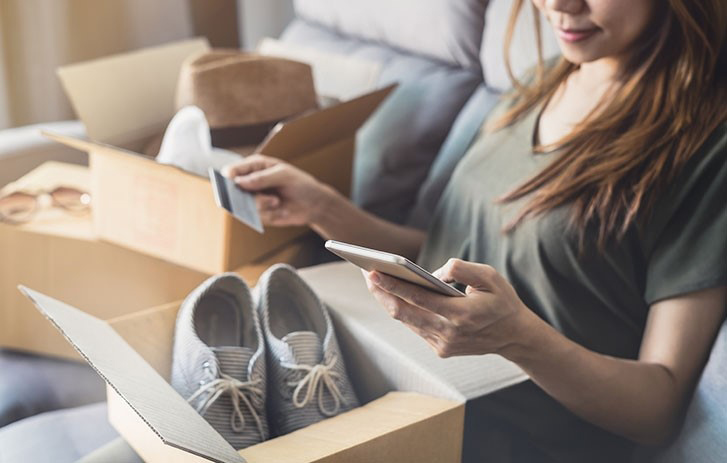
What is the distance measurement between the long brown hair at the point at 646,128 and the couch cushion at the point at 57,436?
1.95 ft

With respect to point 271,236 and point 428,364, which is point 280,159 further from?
point 428,364

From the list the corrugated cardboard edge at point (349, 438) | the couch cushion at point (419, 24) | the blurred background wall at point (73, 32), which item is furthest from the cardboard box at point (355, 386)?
the blurred background wall at point (73, 32)

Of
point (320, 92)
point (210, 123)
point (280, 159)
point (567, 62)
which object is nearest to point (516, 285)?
point (567, 62)

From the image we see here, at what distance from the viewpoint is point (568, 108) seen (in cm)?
117

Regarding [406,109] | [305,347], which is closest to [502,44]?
[406,109]

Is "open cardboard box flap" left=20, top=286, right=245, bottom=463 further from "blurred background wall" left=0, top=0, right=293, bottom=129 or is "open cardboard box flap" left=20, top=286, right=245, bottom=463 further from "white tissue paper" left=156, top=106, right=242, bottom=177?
"blurred background wall" left=0, top=0, right=293, bottom=129

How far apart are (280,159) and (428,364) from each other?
49 centimetres

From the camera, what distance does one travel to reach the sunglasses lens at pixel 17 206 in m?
1.45

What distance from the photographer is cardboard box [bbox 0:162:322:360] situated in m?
1.44

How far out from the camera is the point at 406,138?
1.63 metres

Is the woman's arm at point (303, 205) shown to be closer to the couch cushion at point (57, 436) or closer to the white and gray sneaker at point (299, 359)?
the white and gray sneaker at point (299, 359)

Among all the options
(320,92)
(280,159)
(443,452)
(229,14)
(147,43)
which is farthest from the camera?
(229,14)

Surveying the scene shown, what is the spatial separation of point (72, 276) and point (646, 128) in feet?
2.97

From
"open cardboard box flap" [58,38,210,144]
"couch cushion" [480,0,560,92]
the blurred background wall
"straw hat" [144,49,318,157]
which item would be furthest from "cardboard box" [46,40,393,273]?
the blurred background wall
